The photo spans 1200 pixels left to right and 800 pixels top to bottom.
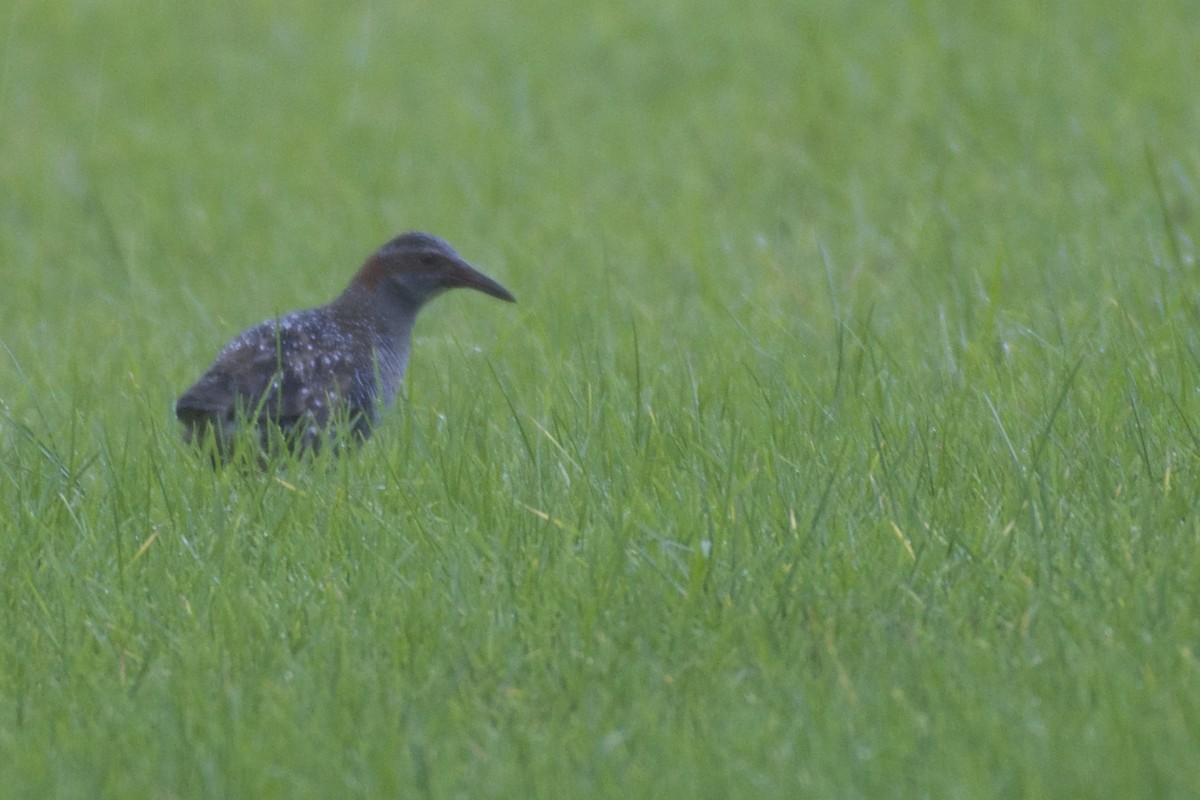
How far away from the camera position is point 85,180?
9.66m

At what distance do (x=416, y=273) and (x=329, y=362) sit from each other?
600 millimetres

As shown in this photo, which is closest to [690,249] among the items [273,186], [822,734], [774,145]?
[774,145]

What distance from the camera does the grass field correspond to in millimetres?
3299

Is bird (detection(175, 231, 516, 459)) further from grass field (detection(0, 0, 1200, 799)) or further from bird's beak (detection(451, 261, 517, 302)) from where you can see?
grass field (detection(0, 0, 1200, 799))

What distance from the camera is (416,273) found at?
5.79 meters

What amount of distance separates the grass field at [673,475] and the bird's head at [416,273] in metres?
0.22

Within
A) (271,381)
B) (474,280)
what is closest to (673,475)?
(271,381)

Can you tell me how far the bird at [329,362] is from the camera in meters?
5.03

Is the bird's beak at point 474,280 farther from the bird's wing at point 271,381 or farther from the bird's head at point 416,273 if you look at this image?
the bird's wing at point 271,381

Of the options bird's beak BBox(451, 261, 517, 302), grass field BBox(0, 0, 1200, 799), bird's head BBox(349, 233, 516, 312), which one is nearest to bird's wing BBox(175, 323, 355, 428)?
grass field BBox(0, 0, 1200, 799)

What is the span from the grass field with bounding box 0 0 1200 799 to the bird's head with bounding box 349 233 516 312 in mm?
223

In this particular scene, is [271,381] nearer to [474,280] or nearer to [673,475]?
[474,280]

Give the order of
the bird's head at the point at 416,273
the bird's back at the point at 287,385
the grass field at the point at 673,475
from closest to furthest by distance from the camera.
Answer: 1. the grass field at the point at 673,475
2. the bird's back at the point at 287,385
3. the bird's head at the point at 416,273

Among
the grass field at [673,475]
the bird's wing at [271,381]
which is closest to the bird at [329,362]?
the bird's wing at [271,381]
